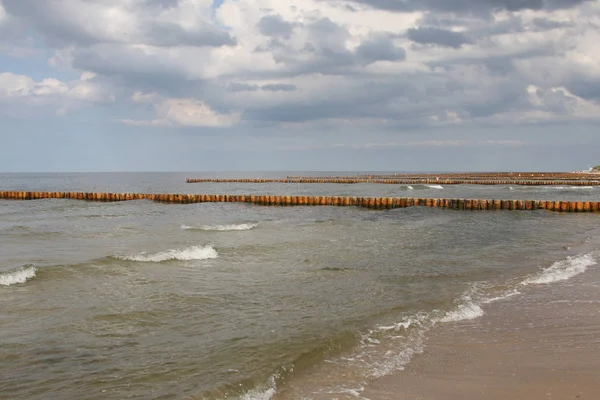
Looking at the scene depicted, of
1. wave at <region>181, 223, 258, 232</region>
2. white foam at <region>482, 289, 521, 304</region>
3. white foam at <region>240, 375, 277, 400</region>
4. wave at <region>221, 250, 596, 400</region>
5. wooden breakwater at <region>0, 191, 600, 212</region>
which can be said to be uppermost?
wooden breakwater at <region>0, 191, 600, 212</region>

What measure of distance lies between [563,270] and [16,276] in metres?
15.3

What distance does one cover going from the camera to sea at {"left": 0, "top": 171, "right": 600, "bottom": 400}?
6.93 metres

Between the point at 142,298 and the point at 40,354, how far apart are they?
369 cm

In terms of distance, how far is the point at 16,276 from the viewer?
44.7ft

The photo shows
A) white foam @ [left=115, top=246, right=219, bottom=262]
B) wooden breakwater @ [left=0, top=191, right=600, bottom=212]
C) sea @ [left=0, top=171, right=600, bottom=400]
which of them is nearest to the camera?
sea @ [left=0, top=171, right=600, bottom=400]

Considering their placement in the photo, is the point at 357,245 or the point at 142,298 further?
the point at 357,245

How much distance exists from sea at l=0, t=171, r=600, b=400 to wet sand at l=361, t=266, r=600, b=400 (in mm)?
309

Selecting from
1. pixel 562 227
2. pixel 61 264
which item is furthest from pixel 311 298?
pixel 562 227

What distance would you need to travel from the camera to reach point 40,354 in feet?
25.7

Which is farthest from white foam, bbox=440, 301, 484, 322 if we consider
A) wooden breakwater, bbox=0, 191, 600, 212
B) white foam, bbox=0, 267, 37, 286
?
wooden breakwater, bbox=0, 191, 600, 212

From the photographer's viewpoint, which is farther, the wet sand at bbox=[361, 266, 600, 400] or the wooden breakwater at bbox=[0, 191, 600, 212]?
the wooden breakwater at bbox=[0, 191, 600, 212]

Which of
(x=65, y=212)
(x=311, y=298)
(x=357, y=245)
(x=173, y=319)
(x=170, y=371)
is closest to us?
(x=170, y=371)

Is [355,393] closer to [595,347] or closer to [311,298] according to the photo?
[595,347]

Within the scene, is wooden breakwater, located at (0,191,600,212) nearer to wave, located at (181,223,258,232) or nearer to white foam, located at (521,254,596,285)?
wave, located at (181,223,258,232)
